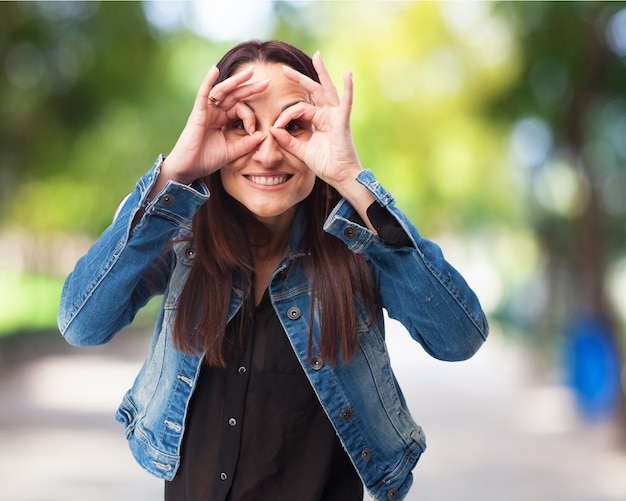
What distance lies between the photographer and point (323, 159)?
2.17 m

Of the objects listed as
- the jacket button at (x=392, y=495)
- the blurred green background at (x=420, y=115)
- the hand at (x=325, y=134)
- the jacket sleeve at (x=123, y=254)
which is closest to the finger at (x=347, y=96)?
the hand at (x=325, y=134)

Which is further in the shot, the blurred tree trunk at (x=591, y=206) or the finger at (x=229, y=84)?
the blurred tree trunk at (x=591, y=206)

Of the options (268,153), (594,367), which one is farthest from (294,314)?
(594,367)

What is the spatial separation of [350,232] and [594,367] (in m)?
9.72

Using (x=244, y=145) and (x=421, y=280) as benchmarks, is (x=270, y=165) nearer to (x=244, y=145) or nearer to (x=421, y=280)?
(x=244, y=145)

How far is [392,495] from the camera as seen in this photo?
87.1 inches

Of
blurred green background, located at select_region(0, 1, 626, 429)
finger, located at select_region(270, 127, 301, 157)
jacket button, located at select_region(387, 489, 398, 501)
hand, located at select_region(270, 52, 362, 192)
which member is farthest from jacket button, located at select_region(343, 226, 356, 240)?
blurred green background, located at select_region(0, 1, 626, 429)

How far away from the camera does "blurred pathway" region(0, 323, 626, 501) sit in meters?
7.25

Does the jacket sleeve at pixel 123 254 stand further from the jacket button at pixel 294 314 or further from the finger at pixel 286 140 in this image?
the jacket button at pixel 294 314

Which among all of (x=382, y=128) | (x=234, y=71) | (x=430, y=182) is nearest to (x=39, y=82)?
(x=382, y=128)

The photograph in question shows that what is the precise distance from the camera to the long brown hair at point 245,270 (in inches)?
86.4

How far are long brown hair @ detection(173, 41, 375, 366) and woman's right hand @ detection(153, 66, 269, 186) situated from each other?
0.46ft

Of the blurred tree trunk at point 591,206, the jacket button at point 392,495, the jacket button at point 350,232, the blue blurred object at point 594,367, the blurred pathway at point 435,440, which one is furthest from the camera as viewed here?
the blue blurred object at point 594,367

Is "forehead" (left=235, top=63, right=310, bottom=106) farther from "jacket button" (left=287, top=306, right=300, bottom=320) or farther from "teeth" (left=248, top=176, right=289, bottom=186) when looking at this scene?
"jacket button" (left=287, top=306, right=300, bottom=320)
